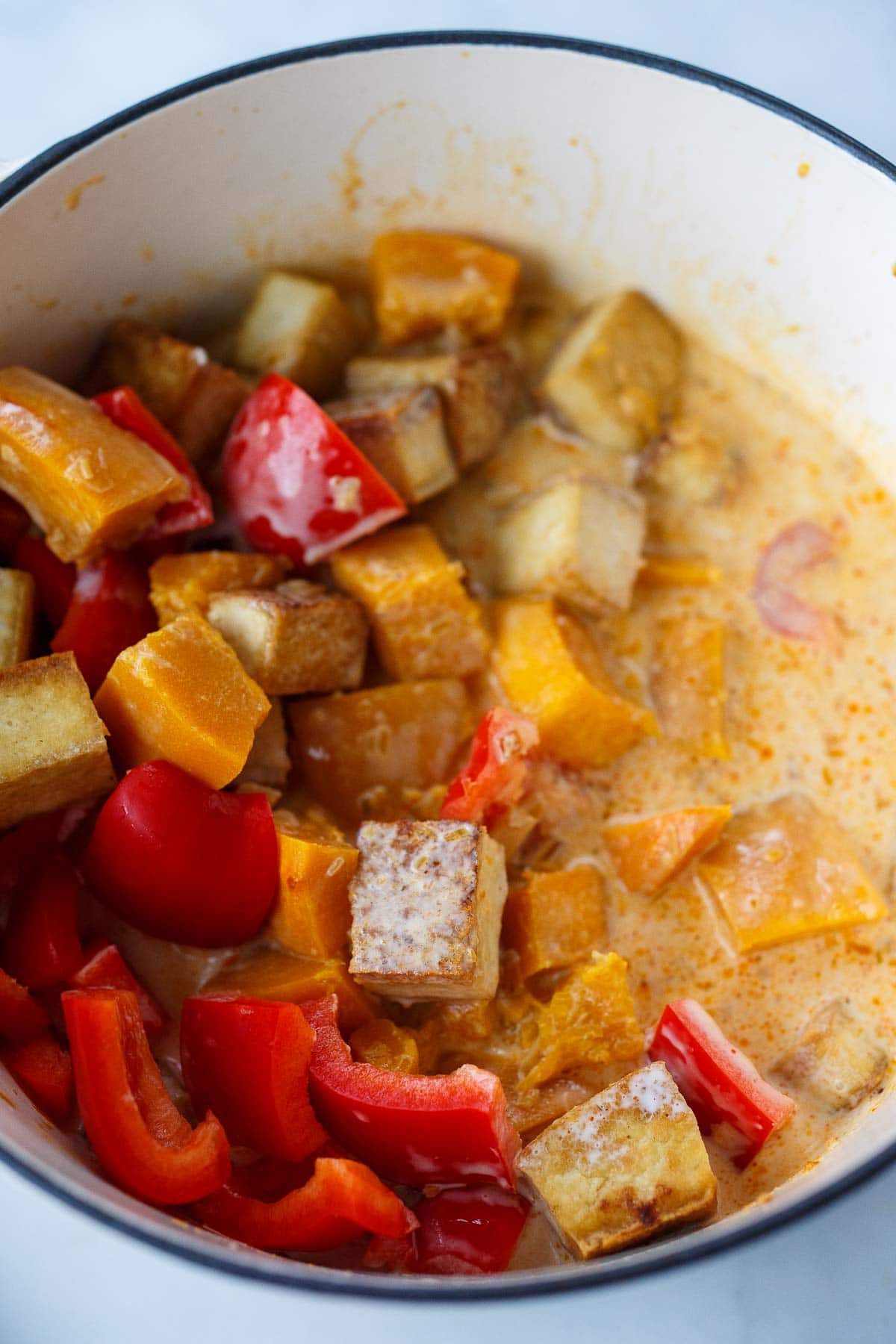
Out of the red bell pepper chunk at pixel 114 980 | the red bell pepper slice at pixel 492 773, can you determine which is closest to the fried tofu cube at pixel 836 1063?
the red bell pepper slice at pixel 492 773

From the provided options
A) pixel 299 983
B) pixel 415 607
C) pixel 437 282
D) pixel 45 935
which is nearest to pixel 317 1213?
pixel 299 983

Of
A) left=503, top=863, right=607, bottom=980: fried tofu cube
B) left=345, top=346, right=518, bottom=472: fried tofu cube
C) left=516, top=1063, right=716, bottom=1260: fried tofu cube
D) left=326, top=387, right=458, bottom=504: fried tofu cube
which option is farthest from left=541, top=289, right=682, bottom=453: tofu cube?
left=516, top=1063, right=716, bottom=1260: fried tofu cube

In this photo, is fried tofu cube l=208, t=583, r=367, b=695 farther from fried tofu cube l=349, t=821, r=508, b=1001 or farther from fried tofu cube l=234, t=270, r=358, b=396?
fried tofu cube l=234, t=270, r=358, b=396

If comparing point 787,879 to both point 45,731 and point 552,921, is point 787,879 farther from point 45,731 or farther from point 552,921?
point 45,731

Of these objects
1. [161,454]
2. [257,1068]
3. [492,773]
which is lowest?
[257,1068]

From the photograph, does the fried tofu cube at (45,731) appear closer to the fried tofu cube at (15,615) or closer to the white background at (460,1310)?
the fried tofu cube at (15,615)

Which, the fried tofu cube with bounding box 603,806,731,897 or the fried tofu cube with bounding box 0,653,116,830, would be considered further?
the fried tofu cube with bounding box 603,806,731,897
